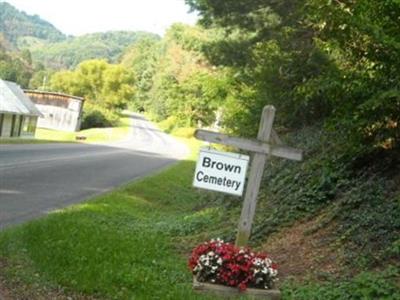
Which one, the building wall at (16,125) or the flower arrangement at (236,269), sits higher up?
the flower arrangement at (236,269)

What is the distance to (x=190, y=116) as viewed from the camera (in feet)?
293

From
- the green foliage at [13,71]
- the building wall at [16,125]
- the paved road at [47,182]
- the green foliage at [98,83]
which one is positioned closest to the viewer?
the paved road at [47,182]

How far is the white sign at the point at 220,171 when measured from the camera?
24.8ft

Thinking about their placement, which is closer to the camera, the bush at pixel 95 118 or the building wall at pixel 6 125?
the building wall at pixel 6 125

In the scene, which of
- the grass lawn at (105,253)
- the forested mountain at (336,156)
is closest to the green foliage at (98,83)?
the forested mountain at (336,156)

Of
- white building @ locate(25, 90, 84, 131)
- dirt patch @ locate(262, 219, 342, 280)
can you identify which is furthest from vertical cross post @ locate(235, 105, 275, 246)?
white building @ locate(25, 90, 84, 131)

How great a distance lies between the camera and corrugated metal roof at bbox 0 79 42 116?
58.9 meters

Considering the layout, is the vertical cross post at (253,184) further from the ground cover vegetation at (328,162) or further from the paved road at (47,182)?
the paved road at (47,182)

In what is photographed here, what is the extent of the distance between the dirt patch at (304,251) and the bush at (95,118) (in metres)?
89.6

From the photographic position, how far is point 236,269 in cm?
680

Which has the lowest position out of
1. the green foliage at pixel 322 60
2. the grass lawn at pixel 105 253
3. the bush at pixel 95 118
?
the bush at pixel 95 118

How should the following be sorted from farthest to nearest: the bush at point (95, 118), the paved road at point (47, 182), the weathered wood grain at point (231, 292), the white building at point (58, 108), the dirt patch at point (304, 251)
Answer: the bush at point (95, 118)
the white building at point (58, 108)
the paved road at point (47, 182)
the dirt patch at point (304, 251)
the weathered wood grain at point (231, 292)

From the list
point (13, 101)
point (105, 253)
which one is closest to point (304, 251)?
point (105, 253)

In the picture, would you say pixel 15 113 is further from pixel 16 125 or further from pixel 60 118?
pixel 60 118
